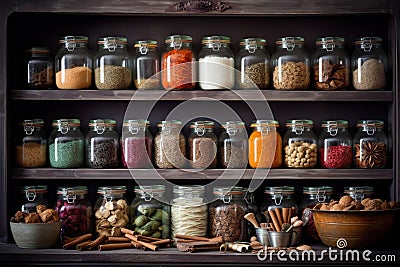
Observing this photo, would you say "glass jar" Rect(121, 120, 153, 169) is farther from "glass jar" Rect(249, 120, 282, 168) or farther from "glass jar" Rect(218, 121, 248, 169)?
"glass jar" Rect(249, 120, 282, 168)

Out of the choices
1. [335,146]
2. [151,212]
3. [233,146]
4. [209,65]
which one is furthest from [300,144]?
[151,212]

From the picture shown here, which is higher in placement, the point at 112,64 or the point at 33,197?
the point at 112,64

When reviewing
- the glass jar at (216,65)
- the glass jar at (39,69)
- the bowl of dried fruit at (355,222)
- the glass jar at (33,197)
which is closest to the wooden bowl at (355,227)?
the bowl of dried fruit at (355,222)

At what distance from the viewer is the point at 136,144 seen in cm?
300

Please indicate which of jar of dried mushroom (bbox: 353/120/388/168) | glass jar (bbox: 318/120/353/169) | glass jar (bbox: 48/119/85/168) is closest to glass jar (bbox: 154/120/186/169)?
glass jar (bbox: 48/119/85/168)

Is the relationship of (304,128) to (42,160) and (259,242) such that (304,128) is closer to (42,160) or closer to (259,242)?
(259,242)

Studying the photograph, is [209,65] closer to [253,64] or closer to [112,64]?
[253,64]

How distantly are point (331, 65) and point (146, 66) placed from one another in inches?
32.1

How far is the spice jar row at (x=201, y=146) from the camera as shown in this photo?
9.85ft

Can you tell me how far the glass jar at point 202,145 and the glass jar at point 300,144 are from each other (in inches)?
12.7

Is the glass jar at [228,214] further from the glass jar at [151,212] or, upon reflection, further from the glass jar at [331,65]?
the glass jar at [331,65]

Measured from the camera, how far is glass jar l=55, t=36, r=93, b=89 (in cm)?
300

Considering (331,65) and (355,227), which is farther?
(331,65)

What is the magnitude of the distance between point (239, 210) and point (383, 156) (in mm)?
678
